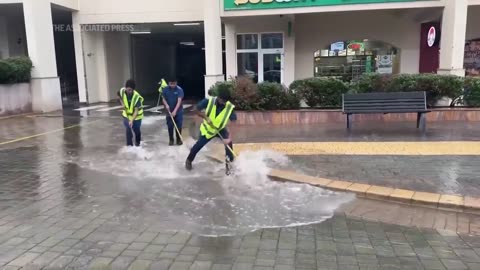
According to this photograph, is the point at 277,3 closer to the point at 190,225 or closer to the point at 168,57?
the point at 190,225

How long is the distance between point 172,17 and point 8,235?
15.6 metres

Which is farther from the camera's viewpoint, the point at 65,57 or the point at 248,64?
the point at 65,57

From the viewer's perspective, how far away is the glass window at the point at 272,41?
1844 centimetres

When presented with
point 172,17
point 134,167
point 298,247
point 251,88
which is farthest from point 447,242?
point 172,17

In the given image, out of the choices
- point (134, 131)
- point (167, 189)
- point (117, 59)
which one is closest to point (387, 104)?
point (134, 131)

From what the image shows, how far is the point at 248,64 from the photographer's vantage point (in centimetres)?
1889

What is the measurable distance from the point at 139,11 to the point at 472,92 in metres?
13.3

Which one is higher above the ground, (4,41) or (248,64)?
(4,41)

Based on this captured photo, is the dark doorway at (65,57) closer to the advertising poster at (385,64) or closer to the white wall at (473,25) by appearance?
the advertising poster at (385,64)

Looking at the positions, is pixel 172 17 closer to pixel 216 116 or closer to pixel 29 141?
pixel 29 141

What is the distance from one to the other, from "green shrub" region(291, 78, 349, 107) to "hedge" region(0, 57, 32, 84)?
32.2ft

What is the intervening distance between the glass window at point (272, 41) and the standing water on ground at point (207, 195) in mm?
10930

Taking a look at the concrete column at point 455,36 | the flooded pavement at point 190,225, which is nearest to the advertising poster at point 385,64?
the concrete column at point 455,36

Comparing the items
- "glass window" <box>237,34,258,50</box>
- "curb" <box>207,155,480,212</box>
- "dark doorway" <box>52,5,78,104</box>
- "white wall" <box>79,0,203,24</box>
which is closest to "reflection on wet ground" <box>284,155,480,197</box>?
"curb" <box>207,155,480,212</box>
